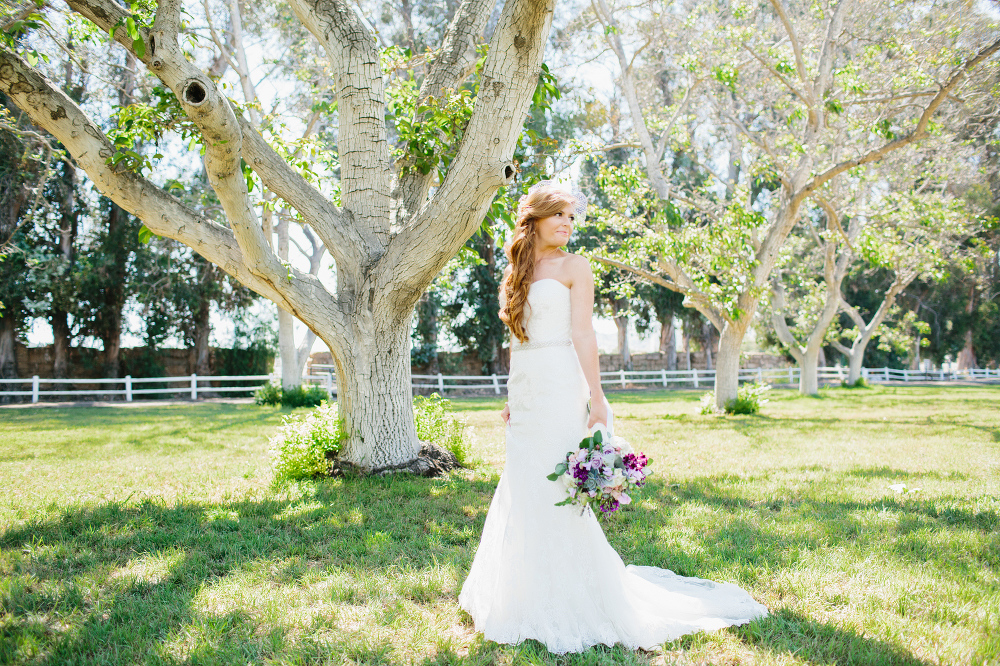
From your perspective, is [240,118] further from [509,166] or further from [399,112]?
[509,166]

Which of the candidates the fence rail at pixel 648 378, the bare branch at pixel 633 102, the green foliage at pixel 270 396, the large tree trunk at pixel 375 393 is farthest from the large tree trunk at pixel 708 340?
the large tree trunk at pixel 375 393

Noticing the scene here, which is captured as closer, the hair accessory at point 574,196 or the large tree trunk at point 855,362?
the hair accessory at point 574,196

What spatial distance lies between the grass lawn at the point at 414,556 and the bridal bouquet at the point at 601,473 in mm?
713

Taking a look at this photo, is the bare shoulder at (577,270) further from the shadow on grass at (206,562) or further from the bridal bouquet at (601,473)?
the shadow on grass at (206,562)

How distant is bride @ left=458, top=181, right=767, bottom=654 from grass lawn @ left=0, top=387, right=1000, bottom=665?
12 centimetres

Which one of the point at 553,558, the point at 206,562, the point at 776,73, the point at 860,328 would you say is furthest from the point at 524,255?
the point at 860,328

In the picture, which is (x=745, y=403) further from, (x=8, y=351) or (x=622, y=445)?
(x=8, y=351)

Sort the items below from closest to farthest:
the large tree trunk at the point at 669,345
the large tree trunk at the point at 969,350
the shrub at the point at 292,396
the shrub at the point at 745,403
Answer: the shrub at the point at 745,403 < the shrub at the point at 292,396 < the large tree trunk at the point at 669,345 < the large tree trunk at the point at 969,350

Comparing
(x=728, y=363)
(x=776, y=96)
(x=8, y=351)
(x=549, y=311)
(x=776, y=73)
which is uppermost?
(x=776, y=96)

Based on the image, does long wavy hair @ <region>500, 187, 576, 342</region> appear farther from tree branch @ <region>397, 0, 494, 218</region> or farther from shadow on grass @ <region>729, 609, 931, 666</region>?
tree branch @ <region>397, 0, 494, 218</region>

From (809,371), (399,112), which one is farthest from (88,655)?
(809,371)

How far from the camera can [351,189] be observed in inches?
243

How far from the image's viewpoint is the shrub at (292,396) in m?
15.7

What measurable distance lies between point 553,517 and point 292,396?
1399cm
